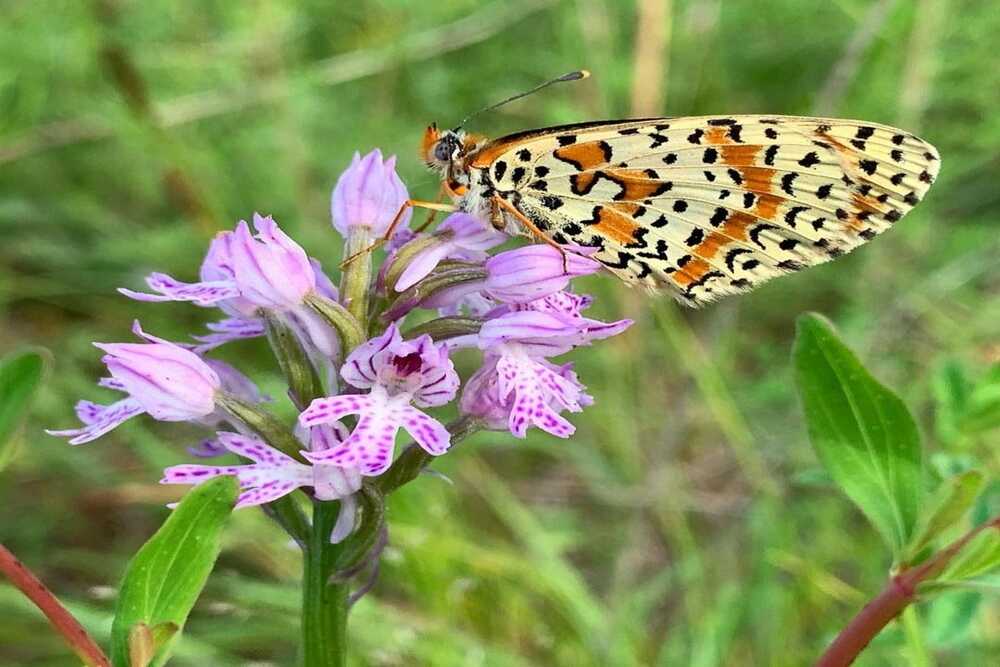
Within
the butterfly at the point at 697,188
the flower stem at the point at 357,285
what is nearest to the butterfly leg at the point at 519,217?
the butterfly at the point at 697,188

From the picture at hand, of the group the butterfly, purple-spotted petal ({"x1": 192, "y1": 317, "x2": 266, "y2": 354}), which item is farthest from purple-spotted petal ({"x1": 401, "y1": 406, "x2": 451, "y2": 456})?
the butterfly

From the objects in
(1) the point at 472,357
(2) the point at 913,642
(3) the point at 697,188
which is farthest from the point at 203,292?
(1) the point at 472,357

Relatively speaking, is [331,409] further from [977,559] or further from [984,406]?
[984,406]

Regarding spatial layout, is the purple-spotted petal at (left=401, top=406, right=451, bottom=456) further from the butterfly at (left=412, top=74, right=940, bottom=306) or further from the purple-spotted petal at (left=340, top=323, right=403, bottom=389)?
the butterfly at (left=412, top=74, right=940, bottom=306)

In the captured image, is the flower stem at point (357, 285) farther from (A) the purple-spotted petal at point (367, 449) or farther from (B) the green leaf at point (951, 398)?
(B) the green leaf at point (951, 398)

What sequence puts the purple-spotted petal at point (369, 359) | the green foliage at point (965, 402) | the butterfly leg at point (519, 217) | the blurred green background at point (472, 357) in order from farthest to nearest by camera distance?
the blurred green background at point (472, 357) < the green foliage at point (965, 402) < the butterfly leg at point (519, 217) < the purple-spotted petal at point (369, 359)
